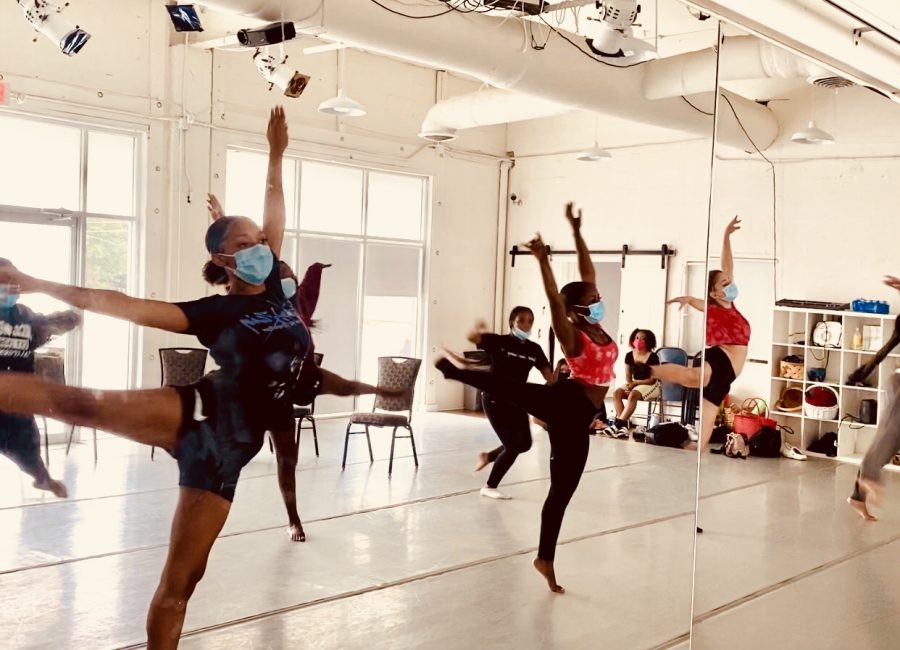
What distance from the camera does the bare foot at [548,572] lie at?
159 inches

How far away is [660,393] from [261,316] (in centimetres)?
229

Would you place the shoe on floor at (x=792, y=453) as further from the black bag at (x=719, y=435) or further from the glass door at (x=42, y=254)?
the glass door at (x=42, y=254)

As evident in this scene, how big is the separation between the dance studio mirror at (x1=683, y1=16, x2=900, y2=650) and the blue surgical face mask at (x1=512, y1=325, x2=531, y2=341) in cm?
107

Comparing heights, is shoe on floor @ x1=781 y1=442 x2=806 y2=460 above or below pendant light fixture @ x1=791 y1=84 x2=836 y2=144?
below

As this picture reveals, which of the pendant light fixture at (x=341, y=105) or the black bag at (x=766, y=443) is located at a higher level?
the pendant light fixture at (x=341, y=105)

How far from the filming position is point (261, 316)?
2.63 m

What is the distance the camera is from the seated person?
403 centimetres

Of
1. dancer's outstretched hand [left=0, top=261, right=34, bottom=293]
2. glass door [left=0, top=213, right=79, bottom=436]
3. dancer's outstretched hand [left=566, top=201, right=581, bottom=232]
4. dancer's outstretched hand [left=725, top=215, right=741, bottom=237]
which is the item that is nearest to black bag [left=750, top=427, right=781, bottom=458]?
dancer's outstretched hand [left=725, top=215, right=741, bottom=237]

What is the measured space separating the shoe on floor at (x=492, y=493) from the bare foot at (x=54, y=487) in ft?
6.25

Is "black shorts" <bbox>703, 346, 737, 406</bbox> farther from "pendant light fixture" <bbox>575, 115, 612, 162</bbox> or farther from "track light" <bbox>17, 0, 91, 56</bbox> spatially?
"track light" <bbox>17, 0, 91, 56</bbox>

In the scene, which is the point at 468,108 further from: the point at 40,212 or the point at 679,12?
the point at 679,12

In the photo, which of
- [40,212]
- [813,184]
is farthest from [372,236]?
[813,184]

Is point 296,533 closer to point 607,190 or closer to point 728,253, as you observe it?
point 607,190

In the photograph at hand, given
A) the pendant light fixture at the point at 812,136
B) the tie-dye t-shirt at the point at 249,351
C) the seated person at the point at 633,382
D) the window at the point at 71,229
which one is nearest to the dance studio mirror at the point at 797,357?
the pendant light fixture at the point at 812,136
